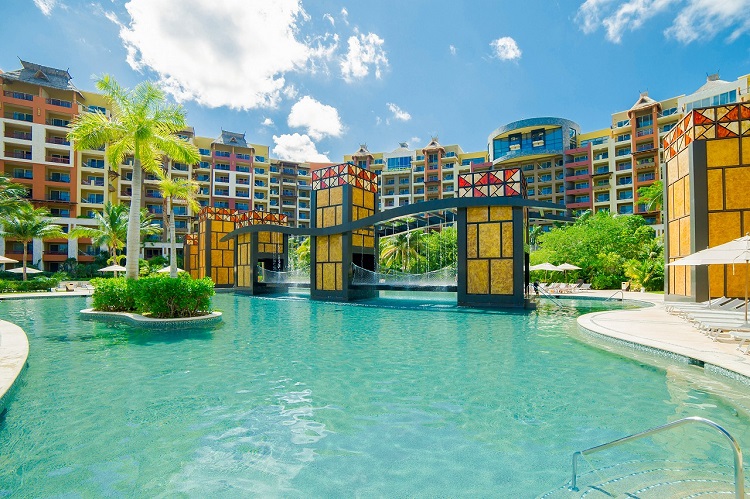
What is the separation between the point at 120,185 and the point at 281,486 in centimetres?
6019

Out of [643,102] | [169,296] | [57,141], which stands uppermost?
[643,102]

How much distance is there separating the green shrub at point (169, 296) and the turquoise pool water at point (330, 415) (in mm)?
3088

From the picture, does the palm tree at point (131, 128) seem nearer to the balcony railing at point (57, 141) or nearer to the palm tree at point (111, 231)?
the palm tree at point (111, 231)

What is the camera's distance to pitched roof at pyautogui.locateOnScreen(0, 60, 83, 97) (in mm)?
43888

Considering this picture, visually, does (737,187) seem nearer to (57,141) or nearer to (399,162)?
(57,141)

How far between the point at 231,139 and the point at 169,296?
60.2m

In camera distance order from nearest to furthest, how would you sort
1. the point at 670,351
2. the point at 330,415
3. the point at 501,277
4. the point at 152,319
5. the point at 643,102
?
the point at 330,415 → the point at 670,351 → the point at 152,319 → the point at 501,277 → the point at 643,102

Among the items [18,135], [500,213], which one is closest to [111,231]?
[18,135]

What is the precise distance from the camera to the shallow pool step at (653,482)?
3.15 meters

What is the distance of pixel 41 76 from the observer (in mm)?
45312

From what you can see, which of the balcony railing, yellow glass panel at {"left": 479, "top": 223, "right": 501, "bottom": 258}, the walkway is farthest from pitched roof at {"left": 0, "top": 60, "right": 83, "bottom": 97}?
the walkway

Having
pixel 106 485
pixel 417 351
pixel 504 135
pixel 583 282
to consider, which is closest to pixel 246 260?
pixel 417 351

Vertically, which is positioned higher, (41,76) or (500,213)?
(41,76)

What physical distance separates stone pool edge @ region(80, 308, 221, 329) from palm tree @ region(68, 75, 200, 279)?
58.3 inches
